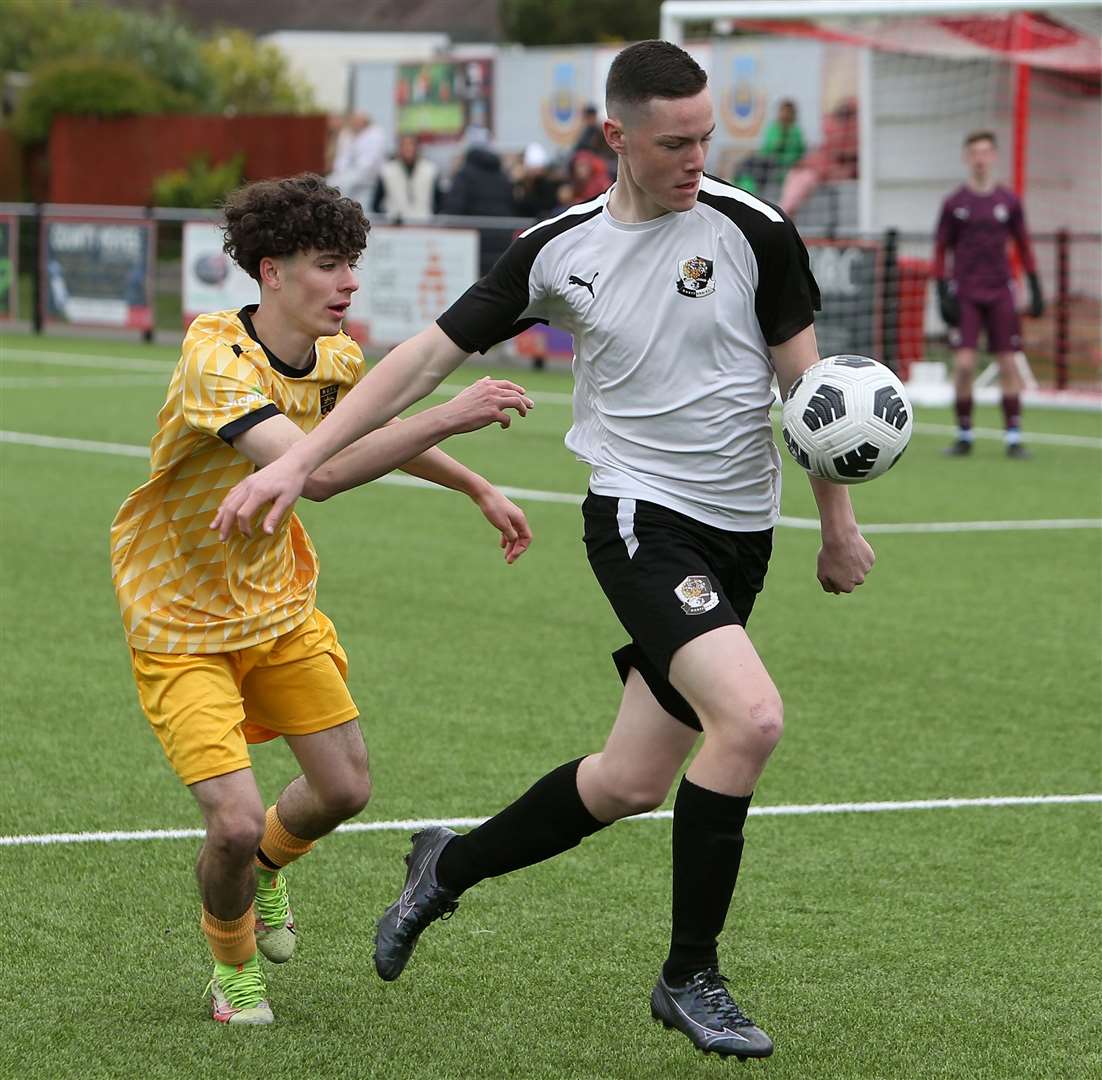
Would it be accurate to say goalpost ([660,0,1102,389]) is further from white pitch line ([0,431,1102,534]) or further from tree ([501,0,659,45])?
tree ([501,0,659,45])

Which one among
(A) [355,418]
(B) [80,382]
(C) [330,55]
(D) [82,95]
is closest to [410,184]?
(B) [80,382]

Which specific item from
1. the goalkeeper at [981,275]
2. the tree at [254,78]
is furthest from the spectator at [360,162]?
the tree at [254,78]

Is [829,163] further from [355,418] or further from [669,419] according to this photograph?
[355,418]

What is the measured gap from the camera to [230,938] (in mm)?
4496

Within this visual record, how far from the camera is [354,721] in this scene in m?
4.79

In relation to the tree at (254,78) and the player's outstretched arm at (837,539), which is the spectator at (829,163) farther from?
the tree at (254,78)

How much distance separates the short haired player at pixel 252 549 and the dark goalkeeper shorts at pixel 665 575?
334 mm

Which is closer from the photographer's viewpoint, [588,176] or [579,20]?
[588,176]

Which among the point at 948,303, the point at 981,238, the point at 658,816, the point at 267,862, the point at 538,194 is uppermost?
the point at 538,194

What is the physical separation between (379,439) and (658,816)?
2211mm

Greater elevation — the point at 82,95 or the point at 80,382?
the point at 82,95

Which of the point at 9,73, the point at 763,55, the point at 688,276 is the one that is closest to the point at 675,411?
the point at 688,276

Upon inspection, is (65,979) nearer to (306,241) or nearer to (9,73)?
(306,241)

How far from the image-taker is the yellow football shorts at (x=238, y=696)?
4395 mm
